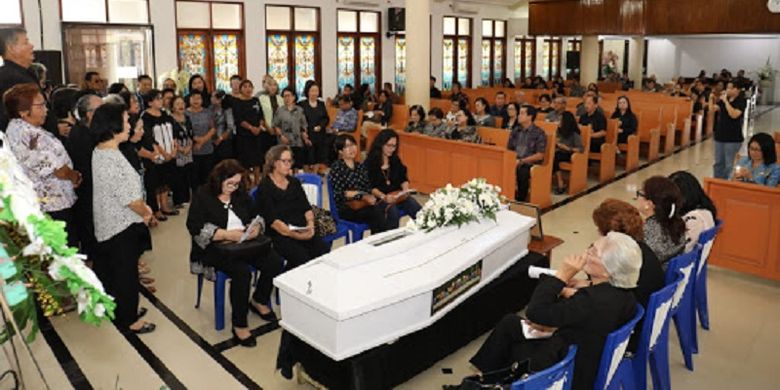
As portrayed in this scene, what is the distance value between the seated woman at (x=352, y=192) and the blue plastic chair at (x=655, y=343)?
2648mm

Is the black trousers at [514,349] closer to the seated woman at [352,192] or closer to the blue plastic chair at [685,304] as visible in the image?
the blue plastic chair at [685,304]

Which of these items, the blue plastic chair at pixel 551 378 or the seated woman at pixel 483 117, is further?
the seated woman at pixel 483 117

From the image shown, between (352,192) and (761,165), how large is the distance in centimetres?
363

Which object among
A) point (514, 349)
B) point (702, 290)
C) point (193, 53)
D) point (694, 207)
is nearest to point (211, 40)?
point (193, 53)

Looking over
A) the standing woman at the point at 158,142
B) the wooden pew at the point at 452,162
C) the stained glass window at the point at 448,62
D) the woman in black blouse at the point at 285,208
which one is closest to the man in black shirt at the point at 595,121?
the wooden pew at the point at 452,162

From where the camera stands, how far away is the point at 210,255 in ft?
14.7

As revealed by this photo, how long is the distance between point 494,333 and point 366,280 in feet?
2.53

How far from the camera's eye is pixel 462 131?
8617 mm

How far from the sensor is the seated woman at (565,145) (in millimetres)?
8930

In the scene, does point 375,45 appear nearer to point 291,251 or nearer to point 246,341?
point 291,251

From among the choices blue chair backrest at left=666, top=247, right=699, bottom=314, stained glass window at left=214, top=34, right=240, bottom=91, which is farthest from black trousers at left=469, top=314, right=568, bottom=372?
stained glass window at left=214, top=34, right=240, bottom=91

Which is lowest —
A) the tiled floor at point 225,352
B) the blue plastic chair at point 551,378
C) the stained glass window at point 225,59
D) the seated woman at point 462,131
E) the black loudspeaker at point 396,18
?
the tiled floor at point 225,352

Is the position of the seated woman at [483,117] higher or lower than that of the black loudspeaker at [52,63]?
lower

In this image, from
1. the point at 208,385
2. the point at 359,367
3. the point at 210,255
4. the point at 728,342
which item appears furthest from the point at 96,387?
the point at 728,342
